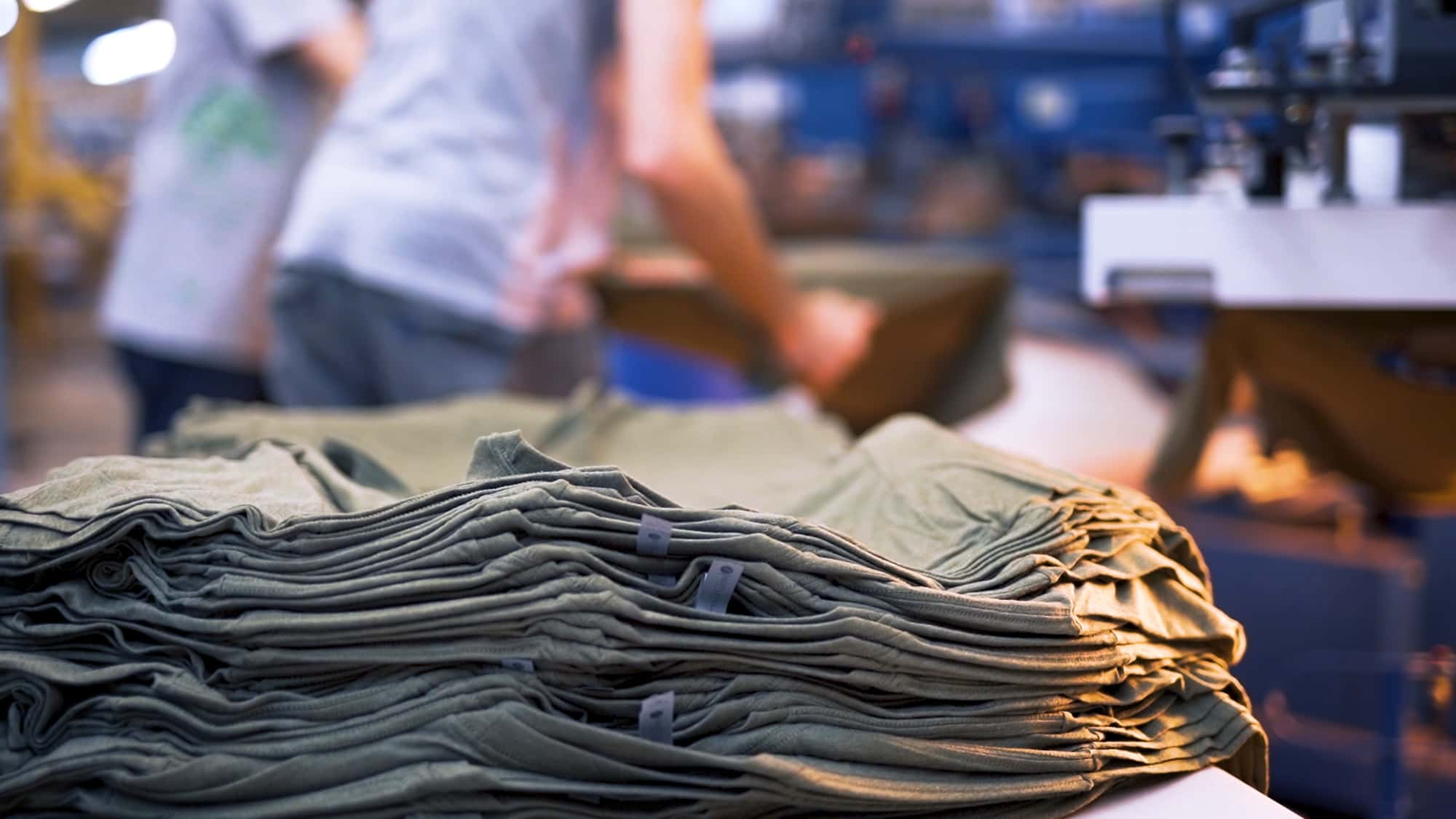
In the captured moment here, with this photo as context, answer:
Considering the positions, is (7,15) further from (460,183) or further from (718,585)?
(718,585)

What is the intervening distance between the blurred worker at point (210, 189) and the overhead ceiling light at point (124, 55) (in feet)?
4.67

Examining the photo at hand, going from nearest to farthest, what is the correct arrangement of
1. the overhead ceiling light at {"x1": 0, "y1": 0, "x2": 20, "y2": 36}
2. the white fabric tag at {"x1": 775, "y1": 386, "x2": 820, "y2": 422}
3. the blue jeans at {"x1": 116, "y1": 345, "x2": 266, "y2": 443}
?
1. the white fabric tag at {"x1": 775, "y1": 386, "x2": 820, "y2": 422}
2. the blue jeans at {"x1": 116, "y1": 345, "x2": 266, "y2": 443}
3. the overhead ceiling light at {"x1": 0, "y1": 0, "x2": 20, "y2": 36}

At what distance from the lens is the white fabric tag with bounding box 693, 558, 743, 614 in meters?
0.57

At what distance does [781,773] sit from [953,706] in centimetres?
10

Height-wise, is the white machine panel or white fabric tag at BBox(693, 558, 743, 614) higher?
white fabric tag at BBox(693, 558, 743, 614)

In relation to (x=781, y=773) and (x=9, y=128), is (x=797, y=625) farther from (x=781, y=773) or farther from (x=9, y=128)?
(x=9, y=128)

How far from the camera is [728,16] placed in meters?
4.58

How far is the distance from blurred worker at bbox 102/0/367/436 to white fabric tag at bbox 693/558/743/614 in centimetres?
125

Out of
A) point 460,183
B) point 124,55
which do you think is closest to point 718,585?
point 460,183

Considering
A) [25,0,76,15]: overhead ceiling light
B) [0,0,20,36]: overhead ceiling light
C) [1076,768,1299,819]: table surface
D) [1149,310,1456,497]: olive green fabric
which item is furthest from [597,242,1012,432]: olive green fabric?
[25,0,76,15]: overhead ceiling light

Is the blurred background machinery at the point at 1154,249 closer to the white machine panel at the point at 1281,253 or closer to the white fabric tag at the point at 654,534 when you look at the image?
the white machine panel at the point at 1281,253

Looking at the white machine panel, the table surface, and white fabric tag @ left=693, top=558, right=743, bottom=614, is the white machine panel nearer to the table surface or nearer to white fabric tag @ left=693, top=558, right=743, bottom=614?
the table surface

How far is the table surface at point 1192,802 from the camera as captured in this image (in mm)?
603

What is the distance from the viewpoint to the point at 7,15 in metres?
2.84
